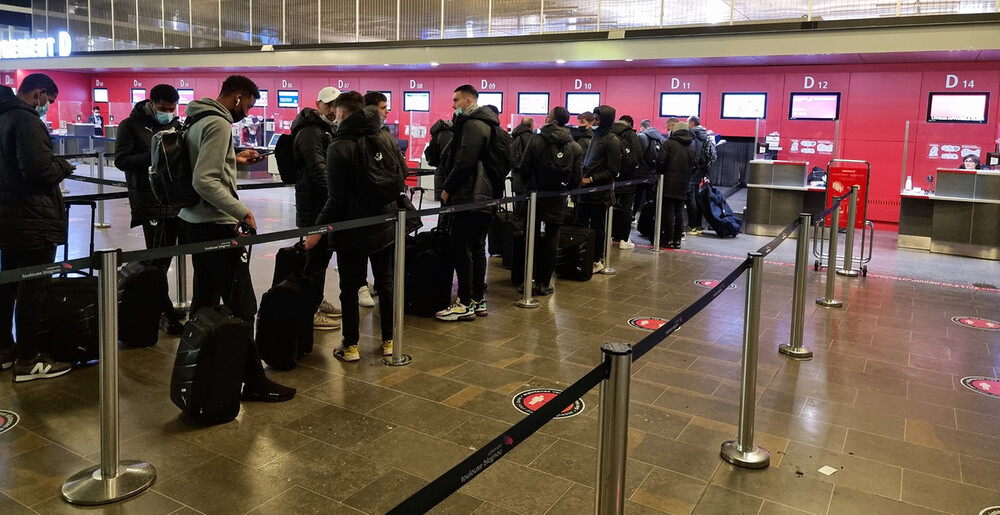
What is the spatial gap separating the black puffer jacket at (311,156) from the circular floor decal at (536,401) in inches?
78.0

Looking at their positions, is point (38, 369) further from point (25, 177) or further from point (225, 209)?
point (225, 209)

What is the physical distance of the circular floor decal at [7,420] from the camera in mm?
3773

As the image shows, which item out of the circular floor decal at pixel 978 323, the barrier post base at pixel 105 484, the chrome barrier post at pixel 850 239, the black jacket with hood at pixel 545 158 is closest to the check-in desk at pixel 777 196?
the chrome barrier post at pixel 850 239

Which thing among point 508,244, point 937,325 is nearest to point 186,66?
point 508,244

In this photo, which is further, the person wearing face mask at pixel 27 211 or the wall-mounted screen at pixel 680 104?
the wall-mounted screen at pixel 680 104

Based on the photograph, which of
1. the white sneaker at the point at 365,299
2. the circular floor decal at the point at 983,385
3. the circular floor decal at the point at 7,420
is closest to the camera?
the circular floor decal at the point at 7,420

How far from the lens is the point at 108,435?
3.12m

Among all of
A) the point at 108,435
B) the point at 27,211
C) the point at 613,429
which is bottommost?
the point at 108,435

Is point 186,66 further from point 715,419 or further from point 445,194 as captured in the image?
point 715,419

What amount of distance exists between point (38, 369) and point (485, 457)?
3758 millimetres

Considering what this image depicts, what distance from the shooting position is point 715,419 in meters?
4.24

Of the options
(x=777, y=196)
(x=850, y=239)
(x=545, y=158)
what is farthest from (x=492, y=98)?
(x=545, y=158)

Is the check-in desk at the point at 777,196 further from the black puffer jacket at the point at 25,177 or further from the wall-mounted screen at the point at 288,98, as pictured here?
the wall-mounted screen at the point at 288,98

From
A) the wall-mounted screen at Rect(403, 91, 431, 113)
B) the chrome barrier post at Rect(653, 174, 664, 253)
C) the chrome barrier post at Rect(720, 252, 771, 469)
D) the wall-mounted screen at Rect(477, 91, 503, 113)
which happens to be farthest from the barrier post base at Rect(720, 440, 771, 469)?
the wall-mounted screen at Rect(403, 91, 431, 113)
